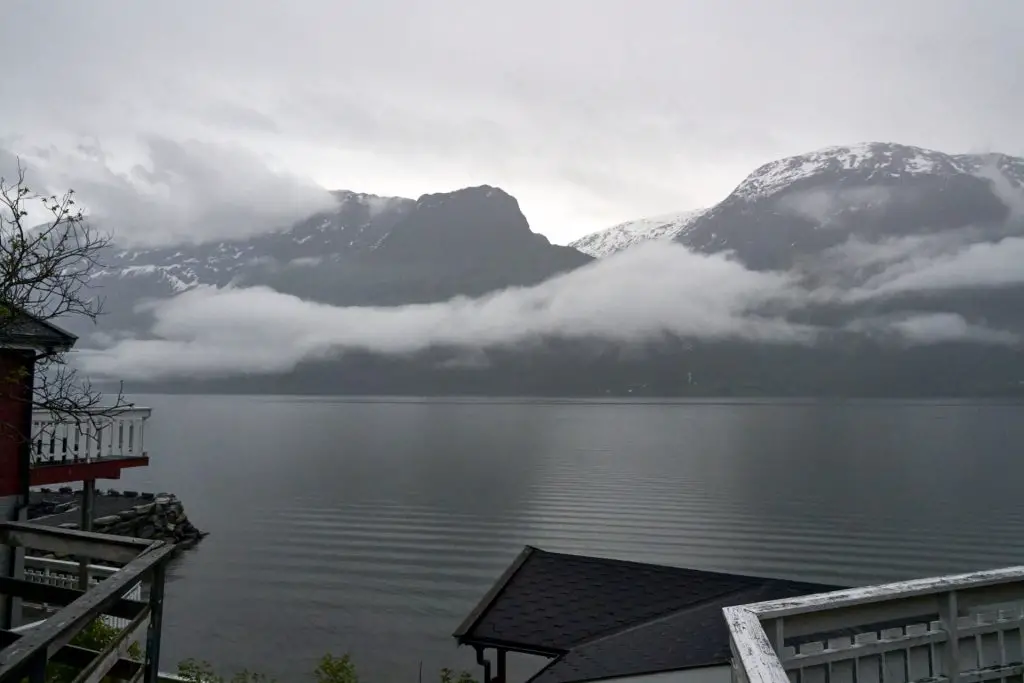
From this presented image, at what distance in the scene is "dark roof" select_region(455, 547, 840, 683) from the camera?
8656 millimetres

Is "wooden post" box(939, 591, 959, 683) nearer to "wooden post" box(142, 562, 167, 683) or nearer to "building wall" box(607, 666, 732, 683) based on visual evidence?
"wooden post" box(142, 562, 167, 683)

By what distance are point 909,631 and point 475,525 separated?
139 feet

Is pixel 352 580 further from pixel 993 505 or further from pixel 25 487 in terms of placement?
pixel 993 505

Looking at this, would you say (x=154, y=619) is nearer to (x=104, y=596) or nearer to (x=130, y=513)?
(x=104, y=596)

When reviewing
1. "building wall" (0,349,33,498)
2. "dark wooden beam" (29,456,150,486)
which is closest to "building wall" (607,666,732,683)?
"building wall" (0,349,33,498)

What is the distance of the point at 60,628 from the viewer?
2678 millimetres

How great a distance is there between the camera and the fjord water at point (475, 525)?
26.0m

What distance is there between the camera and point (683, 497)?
5516 centimetres

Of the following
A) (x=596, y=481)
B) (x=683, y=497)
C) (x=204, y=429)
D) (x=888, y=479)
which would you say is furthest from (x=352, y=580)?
(x=204, y=429)

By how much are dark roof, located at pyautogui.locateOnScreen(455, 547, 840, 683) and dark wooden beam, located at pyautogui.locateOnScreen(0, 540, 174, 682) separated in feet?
19.9

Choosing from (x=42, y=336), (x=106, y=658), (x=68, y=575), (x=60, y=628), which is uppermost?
(x=42, y=336)

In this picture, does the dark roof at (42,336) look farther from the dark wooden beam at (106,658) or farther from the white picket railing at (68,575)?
the dark wooden beam at (106,658)

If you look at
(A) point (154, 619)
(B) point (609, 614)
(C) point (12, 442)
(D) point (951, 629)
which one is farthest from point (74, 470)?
(D) point (951, 629)

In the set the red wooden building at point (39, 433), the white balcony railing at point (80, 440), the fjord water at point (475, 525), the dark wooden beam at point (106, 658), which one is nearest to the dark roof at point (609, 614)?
the dark wooden beam at point (106, 658)
